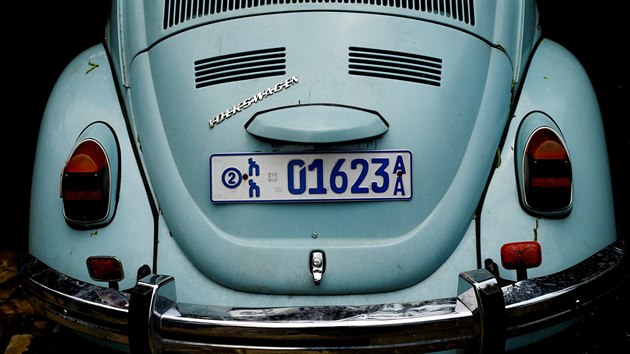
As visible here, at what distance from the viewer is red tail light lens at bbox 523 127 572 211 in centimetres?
254

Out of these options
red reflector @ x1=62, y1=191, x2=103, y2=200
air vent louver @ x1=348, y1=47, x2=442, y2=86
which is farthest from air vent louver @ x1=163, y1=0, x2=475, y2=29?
red reflector @ x1=62, y1=191, x2=103, y2=200

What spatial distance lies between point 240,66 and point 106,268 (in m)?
0.85

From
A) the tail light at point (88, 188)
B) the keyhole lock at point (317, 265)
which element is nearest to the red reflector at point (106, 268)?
the tail light at point (88, 188)

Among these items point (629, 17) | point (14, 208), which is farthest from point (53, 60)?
point (629, 17)

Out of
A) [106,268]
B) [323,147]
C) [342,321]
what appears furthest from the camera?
[106,268]

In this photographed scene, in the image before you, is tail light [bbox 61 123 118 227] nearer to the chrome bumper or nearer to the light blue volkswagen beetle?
the light blue volkswagen beetle

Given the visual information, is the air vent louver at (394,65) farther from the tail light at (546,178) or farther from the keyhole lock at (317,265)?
the keyhole lock at (317,265)

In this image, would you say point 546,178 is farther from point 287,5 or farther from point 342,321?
point 287,5

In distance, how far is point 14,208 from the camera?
4.42m

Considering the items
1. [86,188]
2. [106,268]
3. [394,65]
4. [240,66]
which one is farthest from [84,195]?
[394,65]

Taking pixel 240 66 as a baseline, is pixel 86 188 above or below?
below

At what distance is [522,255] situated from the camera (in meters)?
2.47

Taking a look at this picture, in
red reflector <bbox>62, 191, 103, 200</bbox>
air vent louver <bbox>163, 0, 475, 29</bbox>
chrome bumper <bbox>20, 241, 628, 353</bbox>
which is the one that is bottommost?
chrome bumper <bbox>20, 241, 628, 353</bbox>

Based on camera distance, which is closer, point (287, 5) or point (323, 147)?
point (323, 147)
